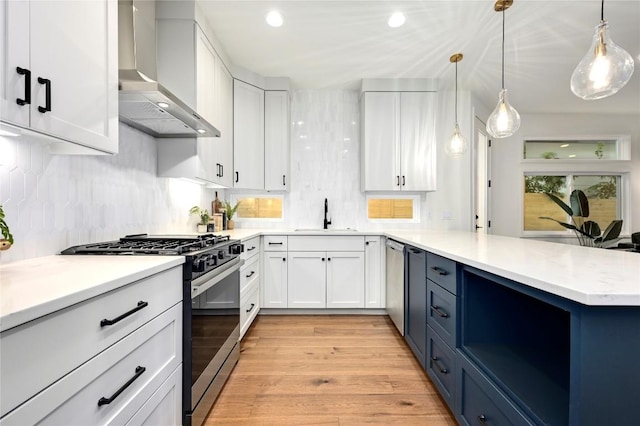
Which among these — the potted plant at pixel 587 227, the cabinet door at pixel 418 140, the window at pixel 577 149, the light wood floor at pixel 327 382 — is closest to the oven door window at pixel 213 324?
the light wood floor at pixel 327 382

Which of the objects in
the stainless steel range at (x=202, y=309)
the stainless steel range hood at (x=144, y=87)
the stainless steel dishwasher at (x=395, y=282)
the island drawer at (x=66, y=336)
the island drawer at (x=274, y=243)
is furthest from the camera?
the island drawer at (x=274, y=243)

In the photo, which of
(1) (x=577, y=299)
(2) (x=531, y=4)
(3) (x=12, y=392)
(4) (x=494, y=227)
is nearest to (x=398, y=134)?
(2) (x=531, y=4)

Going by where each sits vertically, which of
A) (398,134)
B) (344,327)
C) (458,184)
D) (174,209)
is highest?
(398,134)

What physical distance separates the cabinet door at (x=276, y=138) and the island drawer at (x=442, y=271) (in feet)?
6.89

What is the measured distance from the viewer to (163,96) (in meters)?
1.54

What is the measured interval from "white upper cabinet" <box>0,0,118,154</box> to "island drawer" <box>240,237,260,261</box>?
58.3 inches

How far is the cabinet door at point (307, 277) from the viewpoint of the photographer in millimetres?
3270

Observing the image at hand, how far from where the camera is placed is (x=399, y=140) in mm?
3557

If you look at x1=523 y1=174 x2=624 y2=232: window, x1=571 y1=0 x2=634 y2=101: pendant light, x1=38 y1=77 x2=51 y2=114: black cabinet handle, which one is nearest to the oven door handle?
x1=38 y1=77 x2=51 y2=114: black cabinet handle

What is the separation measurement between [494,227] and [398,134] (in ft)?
7.57

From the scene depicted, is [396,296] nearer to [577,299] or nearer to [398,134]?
[398,134]

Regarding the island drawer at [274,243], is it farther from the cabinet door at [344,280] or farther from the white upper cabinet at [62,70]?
the white upper cabinet at [62,70]

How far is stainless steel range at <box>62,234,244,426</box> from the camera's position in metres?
1.41

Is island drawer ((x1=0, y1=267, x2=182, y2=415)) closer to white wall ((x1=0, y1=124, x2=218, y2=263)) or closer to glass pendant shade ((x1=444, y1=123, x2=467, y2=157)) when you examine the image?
white wall ((x1=0, y1=124, x2=218, y2=263))
